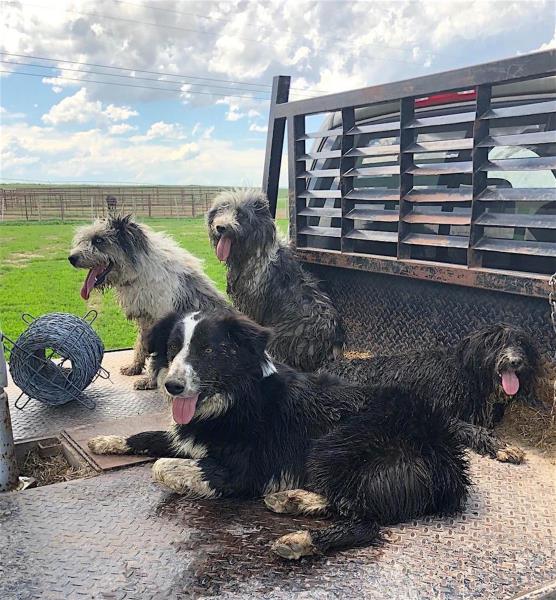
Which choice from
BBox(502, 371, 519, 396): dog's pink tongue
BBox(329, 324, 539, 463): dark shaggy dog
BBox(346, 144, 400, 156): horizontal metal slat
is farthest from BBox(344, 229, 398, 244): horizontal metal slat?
BBox(502, 371, 519, 396): dog's pink tongue

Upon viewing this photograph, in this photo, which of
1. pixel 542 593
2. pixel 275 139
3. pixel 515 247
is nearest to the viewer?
pixel 542 593

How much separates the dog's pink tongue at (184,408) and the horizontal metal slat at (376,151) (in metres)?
1.95

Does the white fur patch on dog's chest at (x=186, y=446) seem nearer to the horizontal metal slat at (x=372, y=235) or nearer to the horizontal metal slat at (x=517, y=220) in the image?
the horizontal metal slat at (x=372, y=235)

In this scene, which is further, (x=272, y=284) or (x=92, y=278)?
(x=92, y=278)

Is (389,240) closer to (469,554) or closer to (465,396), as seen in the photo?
(465,396)

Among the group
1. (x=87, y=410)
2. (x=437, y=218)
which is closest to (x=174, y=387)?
(x=87, y=410)

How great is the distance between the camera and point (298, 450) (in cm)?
291

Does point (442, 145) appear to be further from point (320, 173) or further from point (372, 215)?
point (320, 173)

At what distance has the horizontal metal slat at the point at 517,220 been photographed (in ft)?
9.96

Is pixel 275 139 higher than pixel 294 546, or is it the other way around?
pixel 275 139

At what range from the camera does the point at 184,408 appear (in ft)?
9.43

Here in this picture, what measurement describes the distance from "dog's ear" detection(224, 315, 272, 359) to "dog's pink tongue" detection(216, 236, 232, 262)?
1.87 meters

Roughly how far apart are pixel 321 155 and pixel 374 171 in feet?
1.92

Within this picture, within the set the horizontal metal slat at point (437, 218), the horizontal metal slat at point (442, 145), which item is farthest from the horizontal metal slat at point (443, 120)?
the horizontal metal slat at point (437, 218)
